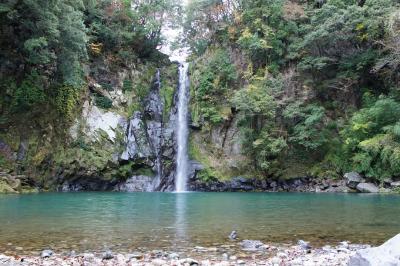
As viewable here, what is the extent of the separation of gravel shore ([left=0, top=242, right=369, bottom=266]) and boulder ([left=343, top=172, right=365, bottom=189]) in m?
17.6

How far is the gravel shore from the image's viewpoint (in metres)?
6.29

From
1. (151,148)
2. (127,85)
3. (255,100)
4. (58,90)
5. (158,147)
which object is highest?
(127,85)

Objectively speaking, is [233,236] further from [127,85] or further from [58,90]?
[127,85]

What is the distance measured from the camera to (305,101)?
27.6 m

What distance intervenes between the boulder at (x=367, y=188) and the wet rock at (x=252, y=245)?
17427 millimetres

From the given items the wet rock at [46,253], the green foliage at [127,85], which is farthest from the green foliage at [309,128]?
the wet rock at [46,253]

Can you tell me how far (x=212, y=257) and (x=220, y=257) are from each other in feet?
0.45

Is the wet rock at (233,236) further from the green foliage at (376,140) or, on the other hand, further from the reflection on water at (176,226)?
the green foliage at (376,140)

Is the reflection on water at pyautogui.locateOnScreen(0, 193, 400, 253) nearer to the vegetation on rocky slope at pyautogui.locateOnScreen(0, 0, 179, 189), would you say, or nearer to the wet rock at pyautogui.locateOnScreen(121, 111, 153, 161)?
the vegetation on rocky slope at pyautogui.locateOnScreen(0, 0, 179, 189)

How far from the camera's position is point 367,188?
76.6ft

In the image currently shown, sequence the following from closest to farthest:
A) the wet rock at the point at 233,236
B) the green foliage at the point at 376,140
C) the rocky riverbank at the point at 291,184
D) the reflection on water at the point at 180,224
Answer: the wet rock at the point at 233,236 → the reflection on water at the point at 180,224 → the green foliage at the point at 376,140 → the rocky riverbank at the point at 291,184

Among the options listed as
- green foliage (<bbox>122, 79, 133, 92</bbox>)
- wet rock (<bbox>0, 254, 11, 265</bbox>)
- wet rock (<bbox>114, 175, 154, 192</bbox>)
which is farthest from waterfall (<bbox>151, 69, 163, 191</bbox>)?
wet rock (<bbox>0, 254, 11, 265</bbox>)

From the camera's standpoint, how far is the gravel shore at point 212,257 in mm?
6293

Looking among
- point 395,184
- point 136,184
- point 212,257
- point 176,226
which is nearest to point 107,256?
point 212,257
